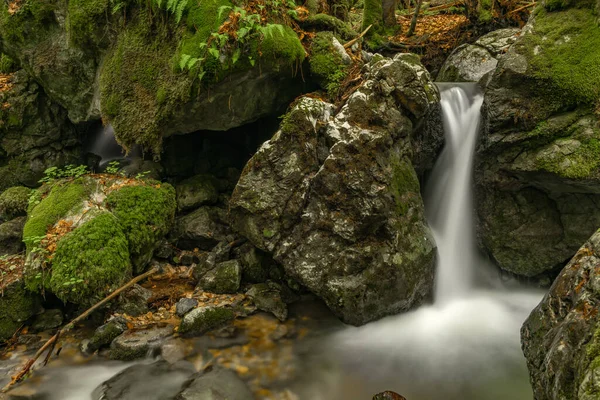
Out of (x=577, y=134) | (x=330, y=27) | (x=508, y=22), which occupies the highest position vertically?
(x=330, y=27)

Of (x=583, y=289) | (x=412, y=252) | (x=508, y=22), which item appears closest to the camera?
(x=583, y=289)

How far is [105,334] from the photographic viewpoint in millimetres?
5160

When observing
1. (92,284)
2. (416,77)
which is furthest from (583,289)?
(92,284)

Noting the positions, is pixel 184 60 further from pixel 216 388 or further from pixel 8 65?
pixel 8 65

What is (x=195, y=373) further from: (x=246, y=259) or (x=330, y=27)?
(x=330, y=27)

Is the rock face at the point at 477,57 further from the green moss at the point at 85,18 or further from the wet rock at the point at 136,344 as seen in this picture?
the wet rock at the point at 136,344

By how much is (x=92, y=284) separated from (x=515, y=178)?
6838mm

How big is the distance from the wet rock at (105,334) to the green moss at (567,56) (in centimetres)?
726

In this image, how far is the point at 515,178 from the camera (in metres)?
6.23

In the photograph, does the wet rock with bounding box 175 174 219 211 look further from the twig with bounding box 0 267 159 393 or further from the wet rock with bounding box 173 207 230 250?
the twig with bounding box 0 267 159 393

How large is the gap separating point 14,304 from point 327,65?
6.40 metres

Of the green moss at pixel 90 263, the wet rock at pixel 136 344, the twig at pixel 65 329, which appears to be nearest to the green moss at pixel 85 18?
the green moss at pixel 90 263

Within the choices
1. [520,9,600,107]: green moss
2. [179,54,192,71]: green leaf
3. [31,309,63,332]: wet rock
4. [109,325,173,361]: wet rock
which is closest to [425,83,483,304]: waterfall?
[520,9,600,107]: green moss

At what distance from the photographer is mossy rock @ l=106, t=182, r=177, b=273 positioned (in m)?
6.32
